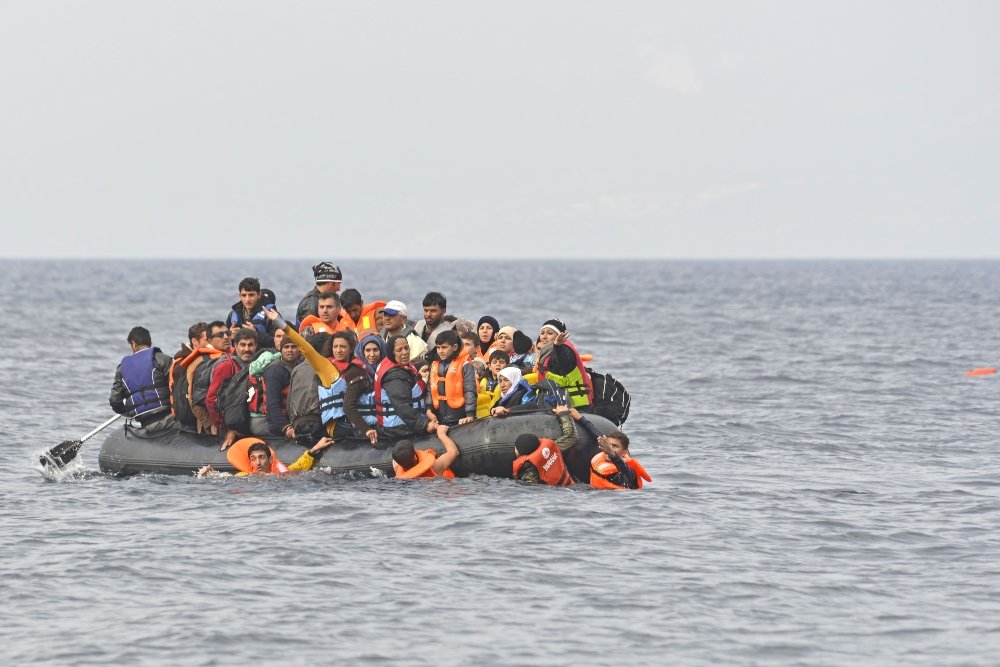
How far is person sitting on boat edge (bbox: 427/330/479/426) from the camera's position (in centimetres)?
1595

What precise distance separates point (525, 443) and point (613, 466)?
3.52 ft

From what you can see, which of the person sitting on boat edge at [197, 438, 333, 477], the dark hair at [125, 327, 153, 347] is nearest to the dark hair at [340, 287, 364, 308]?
the person sitting on boat edge at [197, 438, 333, 477]

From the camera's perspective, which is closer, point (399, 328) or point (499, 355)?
point (499, 355)

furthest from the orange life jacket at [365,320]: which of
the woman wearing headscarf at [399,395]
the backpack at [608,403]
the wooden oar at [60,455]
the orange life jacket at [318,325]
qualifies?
the wooden oar at [60,455]

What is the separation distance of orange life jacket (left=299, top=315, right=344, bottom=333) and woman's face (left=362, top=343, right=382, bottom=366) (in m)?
1.15

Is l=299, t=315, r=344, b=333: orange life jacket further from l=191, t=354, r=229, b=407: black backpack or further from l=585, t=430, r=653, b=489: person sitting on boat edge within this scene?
l=585, t=430, r=653, b=489: person sitting on boat edge

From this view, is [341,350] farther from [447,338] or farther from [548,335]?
[548,335]

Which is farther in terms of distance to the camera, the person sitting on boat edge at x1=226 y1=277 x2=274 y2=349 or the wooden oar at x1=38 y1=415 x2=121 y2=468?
the wooden oar at x1=38 y1=415 x2=121 y2=468

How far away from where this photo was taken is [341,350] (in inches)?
611

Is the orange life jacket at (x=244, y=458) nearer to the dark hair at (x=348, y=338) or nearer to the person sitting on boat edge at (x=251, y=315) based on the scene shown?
the person sitting on boat edge at (x=251, y=315)

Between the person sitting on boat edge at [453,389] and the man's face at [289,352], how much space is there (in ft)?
4.98

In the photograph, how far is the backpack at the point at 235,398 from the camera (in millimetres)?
16000

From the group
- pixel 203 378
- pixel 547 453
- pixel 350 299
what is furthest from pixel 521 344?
pixel 203 378

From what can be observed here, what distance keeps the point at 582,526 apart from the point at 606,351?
27.3m
